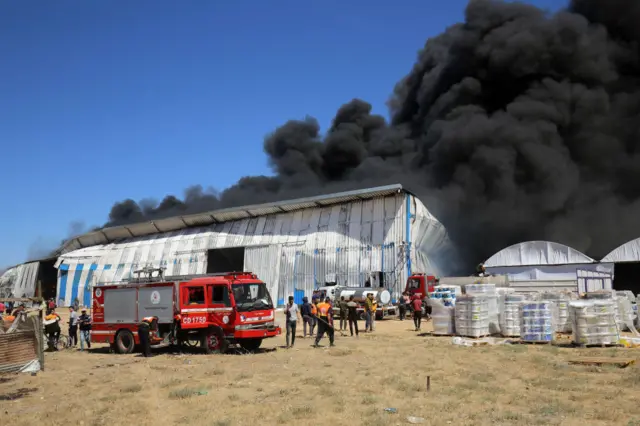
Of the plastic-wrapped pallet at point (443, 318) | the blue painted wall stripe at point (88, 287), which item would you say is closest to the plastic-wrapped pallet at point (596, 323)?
the plastic-wrapped pallet at point (443, 318)

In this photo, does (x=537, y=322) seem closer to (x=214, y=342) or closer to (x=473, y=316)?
(x=473, y=316)

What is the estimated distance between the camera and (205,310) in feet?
47.1

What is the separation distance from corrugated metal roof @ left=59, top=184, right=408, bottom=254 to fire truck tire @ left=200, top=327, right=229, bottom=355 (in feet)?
60.1

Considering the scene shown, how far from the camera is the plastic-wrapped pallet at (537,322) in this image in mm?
14439

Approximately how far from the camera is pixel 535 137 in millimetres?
37969

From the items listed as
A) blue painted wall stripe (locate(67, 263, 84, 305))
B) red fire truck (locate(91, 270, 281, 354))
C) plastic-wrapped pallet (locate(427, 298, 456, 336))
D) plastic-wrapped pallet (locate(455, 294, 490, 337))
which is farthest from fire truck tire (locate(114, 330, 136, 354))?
blue painted wall stripe (locate(67, 263, 84, 305))

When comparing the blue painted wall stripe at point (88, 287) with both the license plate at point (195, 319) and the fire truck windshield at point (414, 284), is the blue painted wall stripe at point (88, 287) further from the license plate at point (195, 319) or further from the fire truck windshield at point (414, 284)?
the license plate at point (195, 319)

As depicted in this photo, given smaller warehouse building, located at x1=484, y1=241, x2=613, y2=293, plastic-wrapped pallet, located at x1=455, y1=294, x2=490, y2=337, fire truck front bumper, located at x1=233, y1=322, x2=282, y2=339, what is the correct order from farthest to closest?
smaller warehouse building, located at x1=484, y1=241, x2=613, y2=293 < plastic-wrapped pallet, located at x1=455, y1=294, x2=490, y2=337 < fire truck front bumper, located at x1=233, y1=322, x2=282, y2=339

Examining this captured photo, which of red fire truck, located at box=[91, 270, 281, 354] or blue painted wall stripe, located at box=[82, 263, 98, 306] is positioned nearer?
red fire truck, located at box=[91, 270, 281, 354]

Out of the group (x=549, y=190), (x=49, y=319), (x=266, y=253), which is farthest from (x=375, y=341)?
(x=549, y=190)

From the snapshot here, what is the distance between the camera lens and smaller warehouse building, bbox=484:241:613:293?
2661 cm

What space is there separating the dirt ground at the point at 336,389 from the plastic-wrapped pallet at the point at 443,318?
265 cm

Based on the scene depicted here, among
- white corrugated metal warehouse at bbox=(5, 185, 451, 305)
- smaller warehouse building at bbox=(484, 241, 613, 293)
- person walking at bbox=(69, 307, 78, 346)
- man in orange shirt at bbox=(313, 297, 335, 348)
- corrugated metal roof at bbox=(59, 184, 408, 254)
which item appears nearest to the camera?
man in orange shirt at bbox=(313, 297, 335, 348)

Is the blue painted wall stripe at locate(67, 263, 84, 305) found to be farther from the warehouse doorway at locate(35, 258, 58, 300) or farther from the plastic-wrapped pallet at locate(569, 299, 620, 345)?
the plastic-wrapped pallet at locate(569, 299, 620, 345)
